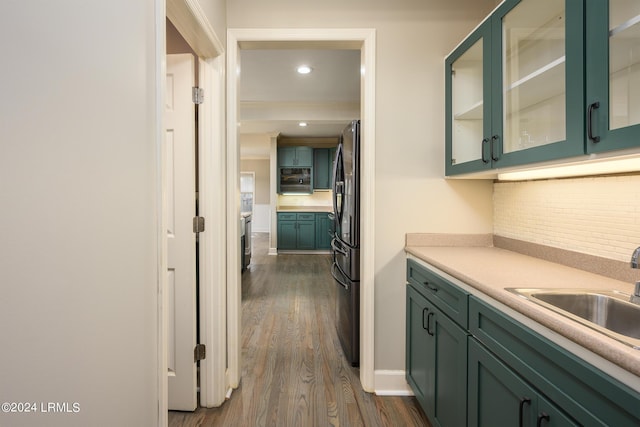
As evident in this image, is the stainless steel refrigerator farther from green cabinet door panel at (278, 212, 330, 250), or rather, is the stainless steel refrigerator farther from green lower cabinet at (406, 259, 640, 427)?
green cabinet door panel at (278, 212, 330, 250)

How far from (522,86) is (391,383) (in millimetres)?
1828

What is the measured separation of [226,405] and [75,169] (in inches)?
69.4

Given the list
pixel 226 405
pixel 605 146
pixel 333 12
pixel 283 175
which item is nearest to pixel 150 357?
pixel 226 405

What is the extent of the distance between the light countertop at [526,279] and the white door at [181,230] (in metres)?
1.32

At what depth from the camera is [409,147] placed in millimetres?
2215

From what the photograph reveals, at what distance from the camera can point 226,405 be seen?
6.63 ft

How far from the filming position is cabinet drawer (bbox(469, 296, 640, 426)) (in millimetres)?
695

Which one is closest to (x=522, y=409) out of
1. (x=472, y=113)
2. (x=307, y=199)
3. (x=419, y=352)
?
(x=419, y=352)

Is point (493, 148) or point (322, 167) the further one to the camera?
point (322, 167)

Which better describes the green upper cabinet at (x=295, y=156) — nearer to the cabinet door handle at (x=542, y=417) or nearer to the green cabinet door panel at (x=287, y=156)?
the green cabinet door panel at (x=287, y=156)

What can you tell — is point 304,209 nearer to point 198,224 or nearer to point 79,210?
point 198,224

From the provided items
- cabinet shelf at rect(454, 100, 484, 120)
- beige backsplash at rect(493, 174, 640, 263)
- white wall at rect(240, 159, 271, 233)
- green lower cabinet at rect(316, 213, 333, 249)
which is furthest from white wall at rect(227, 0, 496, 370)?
white wall at rect(240, 159, 271, 233)

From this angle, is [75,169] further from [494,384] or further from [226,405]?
[226,405]

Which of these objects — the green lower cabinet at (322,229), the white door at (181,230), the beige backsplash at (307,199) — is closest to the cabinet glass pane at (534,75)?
the white door at (181,230)
